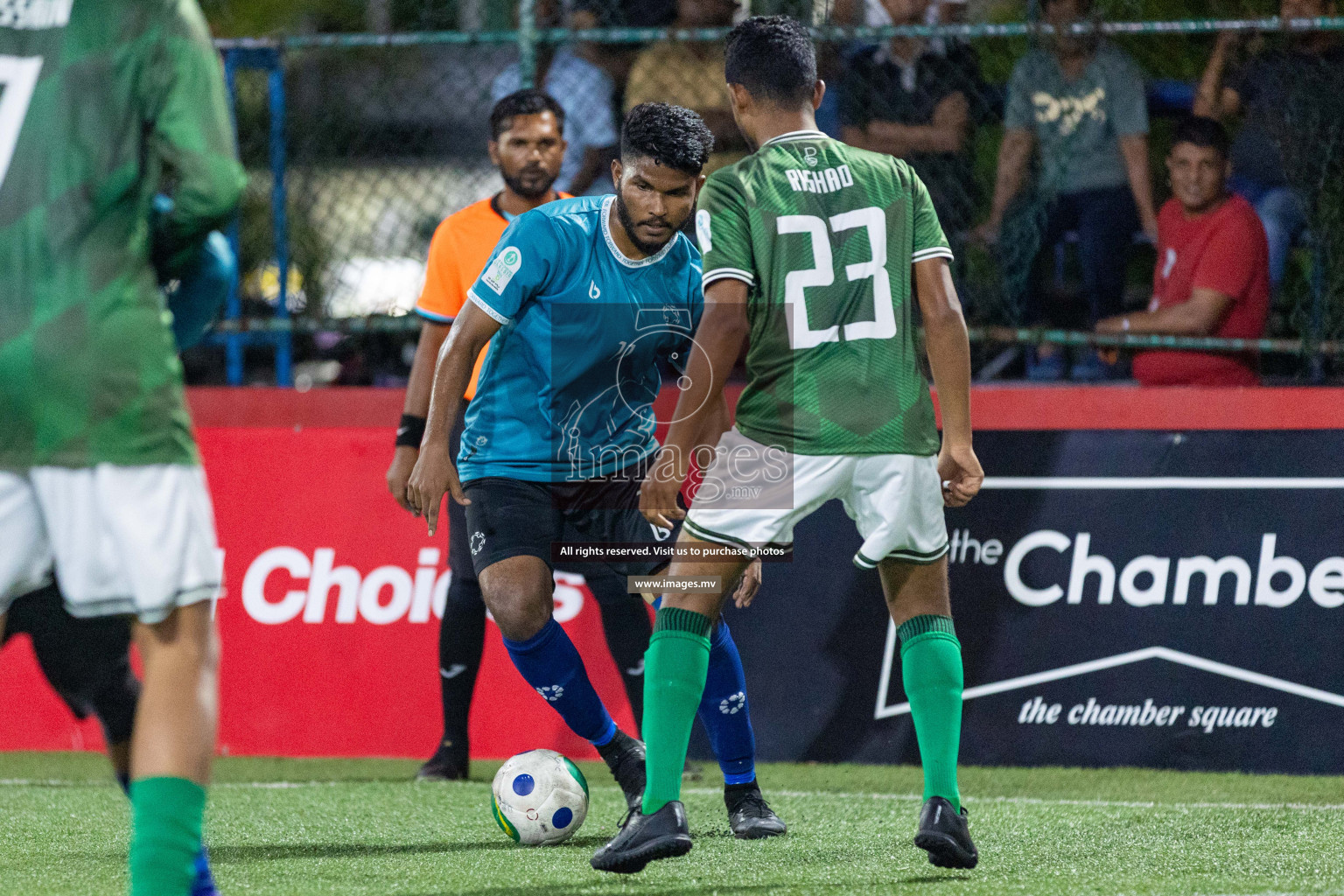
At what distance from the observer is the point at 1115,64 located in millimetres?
6484

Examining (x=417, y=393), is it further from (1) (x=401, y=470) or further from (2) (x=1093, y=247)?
(2) (x=1093, y=247)

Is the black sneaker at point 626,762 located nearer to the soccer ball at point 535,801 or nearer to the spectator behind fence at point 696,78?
the soccer ball at point 535,801

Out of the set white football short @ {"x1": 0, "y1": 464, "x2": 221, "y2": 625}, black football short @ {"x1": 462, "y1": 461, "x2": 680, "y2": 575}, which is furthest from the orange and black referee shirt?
white football short @ {"x1": 0, "y1": 464, "x2": 221, "y2": 625}

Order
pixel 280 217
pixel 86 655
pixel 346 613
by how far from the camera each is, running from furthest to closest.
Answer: pixel 280 217 → pixel 346 613 → pixel 86 655

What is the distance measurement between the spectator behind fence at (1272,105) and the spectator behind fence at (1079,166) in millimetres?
329

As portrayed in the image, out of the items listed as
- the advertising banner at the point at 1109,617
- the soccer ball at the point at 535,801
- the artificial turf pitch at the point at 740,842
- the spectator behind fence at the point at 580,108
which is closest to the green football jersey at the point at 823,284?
the artificial turf pitch at the point at 740,842

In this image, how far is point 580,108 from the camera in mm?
6914

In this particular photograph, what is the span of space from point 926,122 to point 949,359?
3.10 m

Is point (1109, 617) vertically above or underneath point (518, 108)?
underneath

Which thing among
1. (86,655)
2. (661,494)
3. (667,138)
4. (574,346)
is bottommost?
(86,655)

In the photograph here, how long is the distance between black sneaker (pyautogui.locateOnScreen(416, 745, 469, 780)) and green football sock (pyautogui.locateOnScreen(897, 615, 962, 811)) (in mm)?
2258

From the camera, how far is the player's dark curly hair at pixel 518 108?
5723 mm

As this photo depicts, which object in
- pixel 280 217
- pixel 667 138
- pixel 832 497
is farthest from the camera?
pixel 280 217

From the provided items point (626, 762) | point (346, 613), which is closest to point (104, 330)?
point (626, 762)
